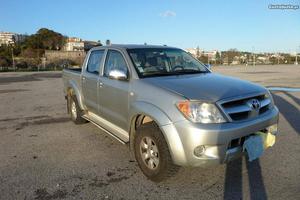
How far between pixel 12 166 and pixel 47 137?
5.18 ft

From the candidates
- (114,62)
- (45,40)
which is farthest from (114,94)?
(45,40)

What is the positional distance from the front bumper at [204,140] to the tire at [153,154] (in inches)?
4.8

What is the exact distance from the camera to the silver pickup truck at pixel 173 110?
358 cm

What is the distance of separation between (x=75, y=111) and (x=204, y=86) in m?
3.85

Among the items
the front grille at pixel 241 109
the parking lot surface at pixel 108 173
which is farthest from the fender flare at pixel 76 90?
the front grille at pixel 241 109

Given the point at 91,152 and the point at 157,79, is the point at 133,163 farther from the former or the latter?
the point at 157,79

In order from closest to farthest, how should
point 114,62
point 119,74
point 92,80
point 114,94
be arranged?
point 119,74, point 114,94, point 114,62, point 92,80

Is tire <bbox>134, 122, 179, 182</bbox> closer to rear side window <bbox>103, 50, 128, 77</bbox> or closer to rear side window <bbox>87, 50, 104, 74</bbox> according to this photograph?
rear side window <bbox>103, 50, 128, 77</bbox>

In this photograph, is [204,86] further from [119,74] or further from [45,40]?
[45,40]

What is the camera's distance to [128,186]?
12.8 feet

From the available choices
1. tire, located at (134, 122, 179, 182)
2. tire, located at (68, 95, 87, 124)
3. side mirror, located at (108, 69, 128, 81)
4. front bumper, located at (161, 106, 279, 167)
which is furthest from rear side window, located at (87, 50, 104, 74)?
front bumper, located at (161, 106, 279, 167)

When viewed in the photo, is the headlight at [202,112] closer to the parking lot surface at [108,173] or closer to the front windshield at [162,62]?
the parking lot surface at [108,173]

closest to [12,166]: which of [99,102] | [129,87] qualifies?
[99,102]

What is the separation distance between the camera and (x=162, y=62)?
5.16 meters
